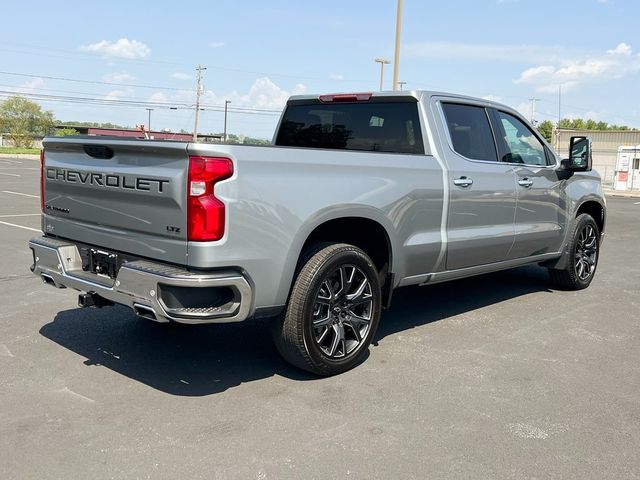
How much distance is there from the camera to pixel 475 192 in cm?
524

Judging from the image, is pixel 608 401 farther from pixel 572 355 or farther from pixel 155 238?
pixel 155 238

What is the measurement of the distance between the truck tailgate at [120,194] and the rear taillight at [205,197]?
0.06m

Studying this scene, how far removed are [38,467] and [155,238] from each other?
1.33m

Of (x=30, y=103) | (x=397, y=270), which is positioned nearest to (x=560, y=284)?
(x=397, y=270)

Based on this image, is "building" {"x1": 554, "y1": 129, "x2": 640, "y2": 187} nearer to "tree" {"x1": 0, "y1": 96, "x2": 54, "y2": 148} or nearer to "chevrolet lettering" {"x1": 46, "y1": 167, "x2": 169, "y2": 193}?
"chevrolet lettering" {"x1": 46, "y1": 167, "x2": 169, "y2": 193}

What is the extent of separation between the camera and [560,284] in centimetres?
710

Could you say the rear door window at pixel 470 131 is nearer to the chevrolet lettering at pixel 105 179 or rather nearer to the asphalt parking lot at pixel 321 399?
the asphalt parking lot at pixel 321 399

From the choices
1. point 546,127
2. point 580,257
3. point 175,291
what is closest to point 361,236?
point 175,291

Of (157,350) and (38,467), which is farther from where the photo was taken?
(157,350)

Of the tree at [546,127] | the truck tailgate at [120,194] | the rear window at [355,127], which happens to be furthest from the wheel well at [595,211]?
the tree at [546,127]

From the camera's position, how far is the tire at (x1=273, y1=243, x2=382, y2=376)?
394 centimetres

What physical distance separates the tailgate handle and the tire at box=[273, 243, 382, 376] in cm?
138

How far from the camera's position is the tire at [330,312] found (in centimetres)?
394

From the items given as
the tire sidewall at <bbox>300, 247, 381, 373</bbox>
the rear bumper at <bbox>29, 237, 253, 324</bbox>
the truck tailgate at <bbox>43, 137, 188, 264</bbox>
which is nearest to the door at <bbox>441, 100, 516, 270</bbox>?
the tire sidewall at <bbox>300, 247, 381, 373</bbox>
